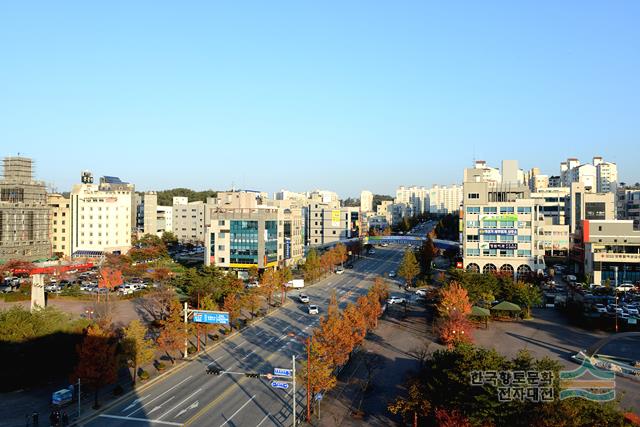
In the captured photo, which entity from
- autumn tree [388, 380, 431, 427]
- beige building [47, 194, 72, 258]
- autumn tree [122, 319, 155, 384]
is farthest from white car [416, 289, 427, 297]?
beige building [47, 194, 72, 258]

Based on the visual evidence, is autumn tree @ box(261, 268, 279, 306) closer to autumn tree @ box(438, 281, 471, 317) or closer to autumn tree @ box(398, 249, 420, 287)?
autumn tree @ box(438, 281, 471, 317)

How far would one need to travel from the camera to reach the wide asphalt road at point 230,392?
2027 centimetres

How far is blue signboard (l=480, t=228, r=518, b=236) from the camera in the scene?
171ft

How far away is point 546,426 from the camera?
14.3m

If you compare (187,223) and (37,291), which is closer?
(37,291)

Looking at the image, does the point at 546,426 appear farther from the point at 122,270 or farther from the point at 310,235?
the point at 310,235

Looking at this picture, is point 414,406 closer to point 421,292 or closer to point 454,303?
point 454,303

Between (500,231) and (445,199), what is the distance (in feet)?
479

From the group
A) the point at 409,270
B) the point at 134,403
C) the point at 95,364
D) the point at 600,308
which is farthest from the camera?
the point at 409,270

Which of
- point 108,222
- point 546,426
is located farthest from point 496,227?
point 108,222

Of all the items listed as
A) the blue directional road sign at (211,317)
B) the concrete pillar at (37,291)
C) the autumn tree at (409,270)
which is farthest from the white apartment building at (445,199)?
the blue directional road sign at (211,317)

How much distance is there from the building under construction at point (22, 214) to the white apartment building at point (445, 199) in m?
153

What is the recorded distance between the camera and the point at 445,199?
639 ft

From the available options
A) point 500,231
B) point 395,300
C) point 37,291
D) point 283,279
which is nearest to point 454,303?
point 395,300
